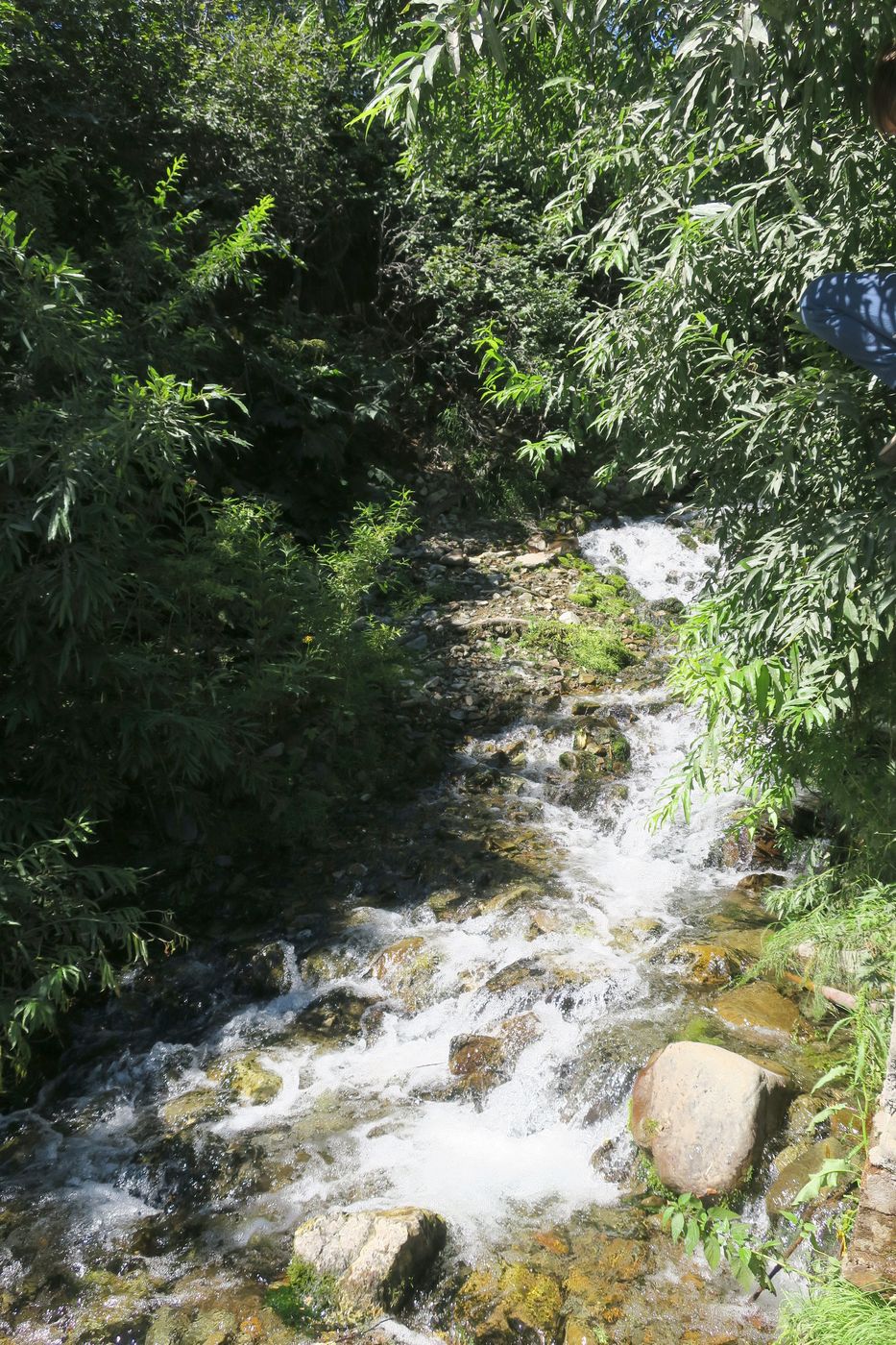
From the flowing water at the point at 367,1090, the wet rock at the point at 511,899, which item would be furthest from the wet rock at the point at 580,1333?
the wet rock at the point at 511,899

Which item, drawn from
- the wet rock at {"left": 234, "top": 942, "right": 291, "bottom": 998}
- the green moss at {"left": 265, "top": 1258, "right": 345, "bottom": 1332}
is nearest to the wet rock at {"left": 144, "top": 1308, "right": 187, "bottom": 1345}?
the green moss at {"left": 265, "top": 1258, "right": 345, "bottom": 1332}

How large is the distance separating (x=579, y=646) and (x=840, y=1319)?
6167mm

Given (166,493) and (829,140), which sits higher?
(829,140)

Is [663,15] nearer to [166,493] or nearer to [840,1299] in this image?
[166,493]

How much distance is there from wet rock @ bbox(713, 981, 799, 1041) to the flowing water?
180mm

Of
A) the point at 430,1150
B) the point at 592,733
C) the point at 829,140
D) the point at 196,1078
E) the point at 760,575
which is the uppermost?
the point at 829,140

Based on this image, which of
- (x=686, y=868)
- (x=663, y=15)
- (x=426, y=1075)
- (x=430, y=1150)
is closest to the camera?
(x=663, y=15)

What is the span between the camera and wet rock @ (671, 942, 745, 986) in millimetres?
4215

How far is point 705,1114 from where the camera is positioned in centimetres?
317

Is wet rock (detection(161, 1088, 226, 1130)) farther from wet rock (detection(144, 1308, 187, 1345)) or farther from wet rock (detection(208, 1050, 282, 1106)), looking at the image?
wet rock (detection(144, 1308, 187, 1345))

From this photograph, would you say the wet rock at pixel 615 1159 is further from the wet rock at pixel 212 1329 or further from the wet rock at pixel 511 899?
the wet rock at pixel 511 899

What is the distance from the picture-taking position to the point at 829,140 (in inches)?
126

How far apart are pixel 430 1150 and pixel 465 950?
3.95ft

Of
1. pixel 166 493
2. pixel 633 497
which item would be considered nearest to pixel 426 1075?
pixel 166 493
